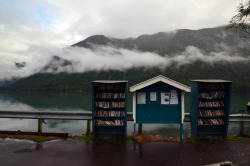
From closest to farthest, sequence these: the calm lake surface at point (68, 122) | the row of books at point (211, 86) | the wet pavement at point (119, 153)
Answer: the wet pavement at point (119, 153) → the row of books at point (211, 86) → the calm lake surface at point (68, 122)

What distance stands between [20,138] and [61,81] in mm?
171455

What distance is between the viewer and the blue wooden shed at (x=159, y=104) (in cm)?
859

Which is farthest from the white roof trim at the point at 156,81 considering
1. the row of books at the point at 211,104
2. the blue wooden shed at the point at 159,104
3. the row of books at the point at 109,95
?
the row of books at the point at 211,104

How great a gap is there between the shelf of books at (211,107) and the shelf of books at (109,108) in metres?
3.46


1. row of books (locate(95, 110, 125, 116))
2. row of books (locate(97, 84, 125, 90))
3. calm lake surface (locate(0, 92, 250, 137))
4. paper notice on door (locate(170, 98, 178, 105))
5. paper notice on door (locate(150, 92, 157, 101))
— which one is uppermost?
row of books (locate(97, 84, 125, 90))

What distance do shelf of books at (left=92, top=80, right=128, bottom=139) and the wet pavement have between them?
96 centimetres

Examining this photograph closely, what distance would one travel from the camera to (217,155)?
662 centimetres

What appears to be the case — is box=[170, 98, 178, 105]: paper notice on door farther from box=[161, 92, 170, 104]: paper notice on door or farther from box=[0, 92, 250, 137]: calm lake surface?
box=[0, 92, 250, 137]: calm lake surface

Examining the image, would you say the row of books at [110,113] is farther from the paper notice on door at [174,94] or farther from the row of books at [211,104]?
the row of books at [211,104]

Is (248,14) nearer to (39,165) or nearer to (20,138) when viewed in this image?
(39,165)

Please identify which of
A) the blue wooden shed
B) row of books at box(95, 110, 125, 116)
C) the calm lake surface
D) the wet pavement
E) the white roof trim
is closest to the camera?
the wet pavement

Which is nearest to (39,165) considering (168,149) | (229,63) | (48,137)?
(48,137)

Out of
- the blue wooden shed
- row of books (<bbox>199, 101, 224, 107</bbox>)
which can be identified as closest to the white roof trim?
the blue wooden shed

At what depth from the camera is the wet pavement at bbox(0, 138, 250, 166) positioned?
6.02 m
